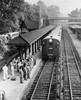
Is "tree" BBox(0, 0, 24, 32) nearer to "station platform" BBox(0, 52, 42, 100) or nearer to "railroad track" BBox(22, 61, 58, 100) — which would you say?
"railroad track" BBox(22, 61, 58, 100)

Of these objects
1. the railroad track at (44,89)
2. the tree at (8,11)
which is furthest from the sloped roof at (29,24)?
the railroad track at (44,89)

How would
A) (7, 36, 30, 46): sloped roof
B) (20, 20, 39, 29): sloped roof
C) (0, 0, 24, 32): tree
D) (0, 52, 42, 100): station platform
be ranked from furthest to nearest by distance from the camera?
(20, 20, 39, 29): sloped roof, (0, 0, 24, 32): tree, (7, 36, 30, 46): sloped roof, (0, 52, 42, 100): station platform

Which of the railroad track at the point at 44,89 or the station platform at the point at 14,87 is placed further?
the railroad track at the point at 44,89

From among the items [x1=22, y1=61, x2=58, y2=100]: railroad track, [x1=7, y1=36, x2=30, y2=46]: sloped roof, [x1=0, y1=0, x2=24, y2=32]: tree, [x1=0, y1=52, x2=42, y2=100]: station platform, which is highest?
[x1=0, y1=0, x2=24, y2=32]: tree

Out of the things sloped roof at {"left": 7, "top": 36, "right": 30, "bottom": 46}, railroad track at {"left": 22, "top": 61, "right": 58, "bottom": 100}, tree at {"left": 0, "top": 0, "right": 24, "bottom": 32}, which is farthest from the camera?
tree at {"left": 0, "top": 0, "right": 24, "bottom": 32}

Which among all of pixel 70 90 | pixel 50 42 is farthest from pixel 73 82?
pixel 50 42

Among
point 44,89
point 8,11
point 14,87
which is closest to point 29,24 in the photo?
point 8,11

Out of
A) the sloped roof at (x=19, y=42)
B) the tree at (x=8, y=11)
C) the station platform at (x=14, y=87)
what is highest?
the tree at (x=8, y=11)

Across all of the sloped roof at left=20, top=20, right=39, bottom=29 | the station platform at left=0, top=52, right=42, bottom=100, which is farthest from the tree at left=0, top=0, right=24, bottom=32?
the sloped roof at left=20, top=20, right=39, bottom=29

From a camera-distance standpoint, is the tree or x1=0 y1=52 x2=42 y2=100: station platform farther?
the tree

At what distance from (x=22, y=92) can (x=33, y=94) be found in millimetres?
625

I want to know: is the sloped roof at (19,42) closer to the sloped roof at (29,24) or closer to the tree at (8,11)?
the tree at (8,11)

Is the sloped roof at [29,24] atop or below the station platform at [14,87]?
atop

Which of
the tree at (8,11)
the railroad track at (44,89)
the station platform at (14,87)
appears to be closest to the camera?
the station platform at (14,87)
